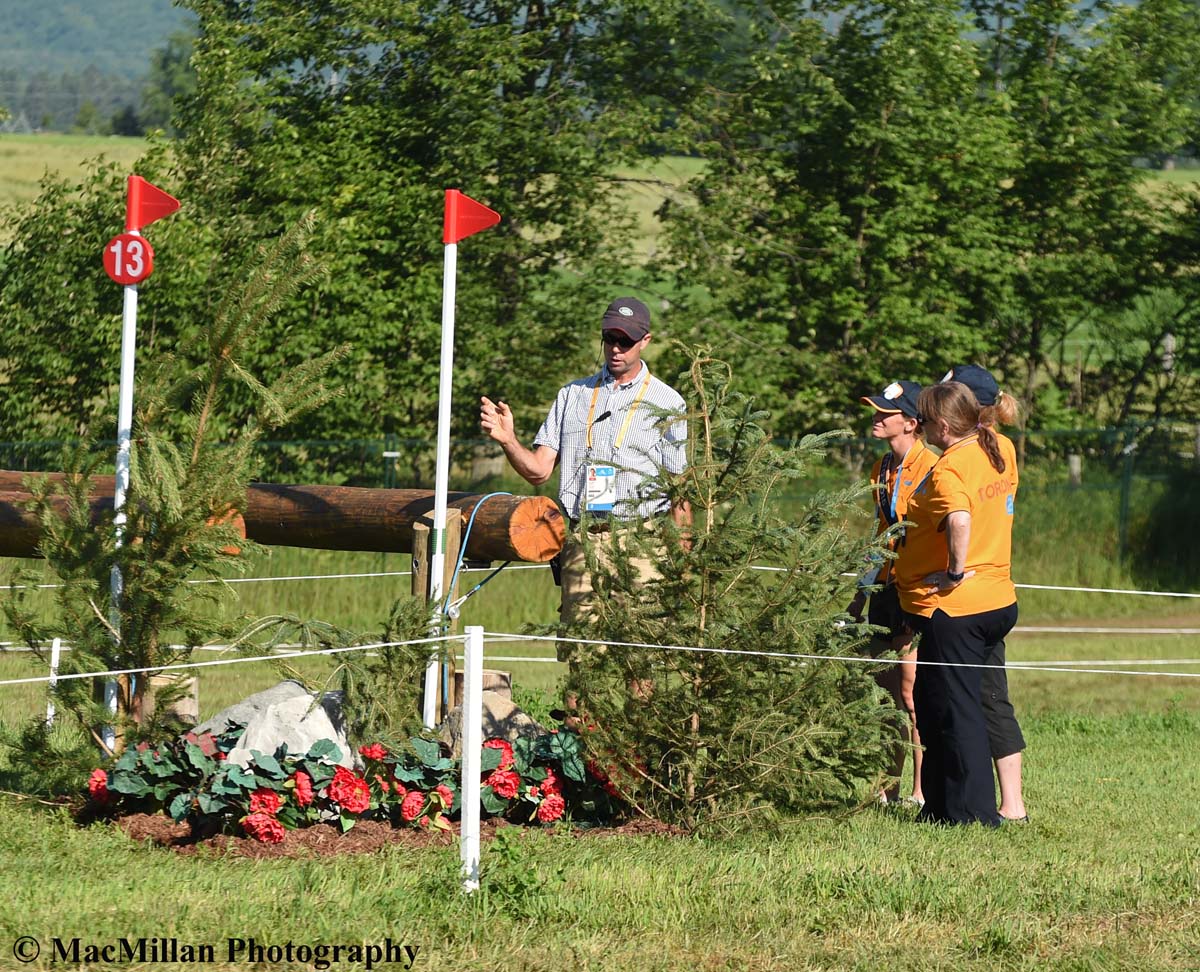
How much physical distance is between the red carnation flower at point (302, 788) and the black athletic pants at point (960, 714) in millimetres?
2589

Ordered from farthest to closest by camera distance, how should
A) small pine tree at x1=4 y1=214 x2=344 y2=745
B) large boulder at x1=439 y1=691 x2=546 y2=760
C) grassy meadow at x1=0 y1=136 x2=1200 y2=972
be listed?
1. large boulder at x1=439 y1=691 x2=546 y2=760
2. small pine tree at x1=4 y1=214 x2=344 y2=745
3. grassy meadow at x1=0 y1=136 x2=1200 y2=972

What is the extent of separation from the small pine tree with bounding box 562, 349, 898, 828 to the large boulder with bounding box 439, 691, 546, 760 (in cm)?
64

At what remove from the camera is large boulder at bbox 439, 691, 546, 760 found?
6785mm

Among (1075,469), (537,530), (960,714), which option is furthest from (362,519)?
(1075,469)

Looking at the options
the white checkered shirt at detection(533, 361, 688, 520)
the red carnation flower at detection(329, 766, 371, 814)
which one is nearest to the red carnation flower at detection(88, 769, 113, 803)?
the red carnation flower at detection(329, 766, 371, 814)

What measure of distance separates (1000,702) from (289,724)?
9.83ft

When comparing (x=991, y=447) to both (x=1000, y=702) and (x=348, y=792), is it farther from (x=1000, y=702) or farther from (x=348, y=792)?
(x=348, y=792)

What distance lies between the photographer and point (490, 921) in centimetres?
496

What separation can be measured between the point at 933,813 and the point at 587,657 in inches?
68.0

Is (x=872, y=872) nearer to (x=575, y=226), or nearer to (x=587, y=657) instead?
(x=587, y=657)

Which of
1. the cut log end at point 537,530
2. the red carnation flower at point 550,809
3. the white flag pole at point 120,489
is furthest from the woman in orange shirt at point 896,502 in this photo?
the white flag pole at point 120,489

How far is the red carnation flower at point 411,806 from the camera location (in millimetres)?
6152

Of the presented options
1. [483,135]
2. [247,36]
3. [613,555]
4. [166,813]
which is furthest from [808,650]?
[247,36]

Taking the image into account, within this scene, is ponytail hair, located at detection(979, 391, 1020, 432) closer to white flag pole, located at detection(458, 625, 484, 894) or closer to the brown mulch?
the brown mulch
